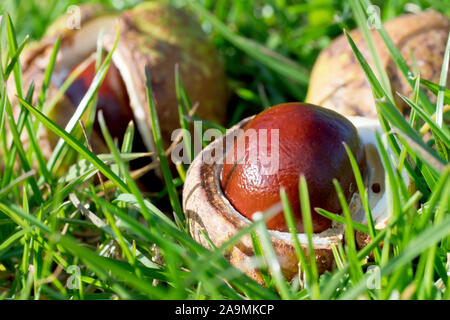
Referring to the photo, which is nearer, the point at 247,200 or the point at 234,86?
the point at 247,200

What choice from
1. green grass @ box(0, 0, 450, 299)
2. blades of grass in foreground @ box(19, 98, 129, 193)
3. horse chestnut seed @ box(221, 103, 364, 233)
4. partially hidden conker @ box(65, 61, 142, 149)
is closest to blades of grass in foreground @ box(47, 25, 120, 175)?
green grass @ box(0, 0, 450, 299)

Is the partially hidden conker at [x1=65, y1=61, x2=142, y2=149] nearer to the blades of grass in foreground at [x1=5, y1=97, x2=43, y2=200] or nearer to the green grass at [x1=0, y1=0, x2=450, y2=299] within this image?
the green grass at [x1=0, y1=0, x2=450, y2=299]

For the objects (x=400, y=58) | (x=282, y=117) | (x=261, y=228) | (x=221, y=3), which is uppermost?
(x=221, y=3)

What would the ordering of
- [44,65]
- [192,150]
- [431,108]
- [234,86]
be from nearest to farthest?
1. [431,108]
2. [192,150]
3. [44,65]
4. [234,86]

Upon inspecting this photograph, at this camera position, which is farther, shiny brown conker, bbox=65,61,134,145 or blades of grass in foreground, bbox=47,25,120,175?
shiny brown conker, bbox=65,61,134,145

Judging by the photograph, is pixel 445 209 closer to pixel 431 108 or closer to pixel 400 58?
pixel 431 108
